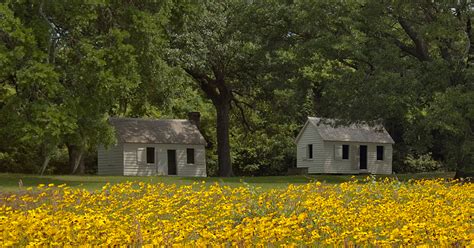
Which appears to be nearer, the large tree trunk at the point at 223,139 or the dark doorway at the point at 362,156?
the large tree trunk at the point at 223,139

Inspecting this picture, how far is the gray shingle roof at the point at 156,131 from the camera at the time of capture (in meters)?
47.4

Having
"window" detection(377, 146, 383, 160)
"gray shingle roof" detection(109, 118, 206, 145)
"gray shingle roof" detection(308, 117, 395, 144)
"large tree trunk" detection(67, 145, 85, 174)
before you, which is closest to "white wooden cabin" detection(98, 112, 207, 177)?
"gray shingle roof" detection(109, 118, 206, 145)

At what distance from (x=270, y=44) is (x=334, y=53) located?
478 centimetres

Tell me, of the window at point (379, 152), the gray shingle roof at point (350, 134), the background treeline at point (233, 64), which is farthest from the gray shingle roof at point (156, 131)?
the window at point (379, 152)

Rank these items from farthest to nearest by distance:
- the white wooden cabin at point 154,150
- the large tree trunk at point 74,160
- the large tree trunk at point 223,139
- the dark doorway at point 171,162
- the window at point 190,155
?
the window at point 190,155, the dark doorway at point 171,162, the white wooden cabin at point 154,150, the large tree trunk at point 74,160, the large tree trunk at point 223,139

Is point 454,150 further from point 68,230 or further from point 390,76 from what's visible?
point 68,230

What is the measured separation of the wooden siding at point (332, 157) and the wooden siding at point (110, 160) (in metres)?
14.5

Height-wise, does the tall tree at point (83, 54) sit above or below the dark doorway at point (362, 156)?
above

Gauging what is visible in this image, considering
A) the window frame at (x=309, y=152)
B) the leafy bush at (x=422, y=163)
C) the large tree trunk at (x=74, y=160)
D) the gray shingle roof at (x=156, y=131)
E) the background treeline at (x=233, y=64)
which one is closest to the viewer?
the background treeline at (x=233, y=64)

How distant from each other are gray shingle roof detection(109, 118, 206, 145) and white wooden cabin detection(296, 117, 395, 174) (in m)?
8.40

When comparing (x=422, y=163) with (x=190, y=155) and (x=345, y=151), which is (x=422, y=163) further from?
(x=190, y=155)

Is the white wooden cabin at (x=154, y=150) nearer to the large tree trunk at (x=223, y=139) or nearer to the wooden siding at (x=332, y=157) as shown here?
the large tree trunk at (x=223, y=139)

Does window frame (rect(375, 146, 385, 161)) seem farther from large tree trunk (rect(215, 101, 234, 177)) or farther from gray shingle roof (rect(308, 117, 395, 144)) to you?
large tree trunk (rect(215, 101, 234, 177))

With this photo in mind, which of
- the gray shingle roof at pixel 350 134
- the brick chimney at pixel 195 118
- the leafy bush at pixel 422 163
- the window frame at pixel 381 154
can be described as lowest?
the leafy bush at pixel 422 163
